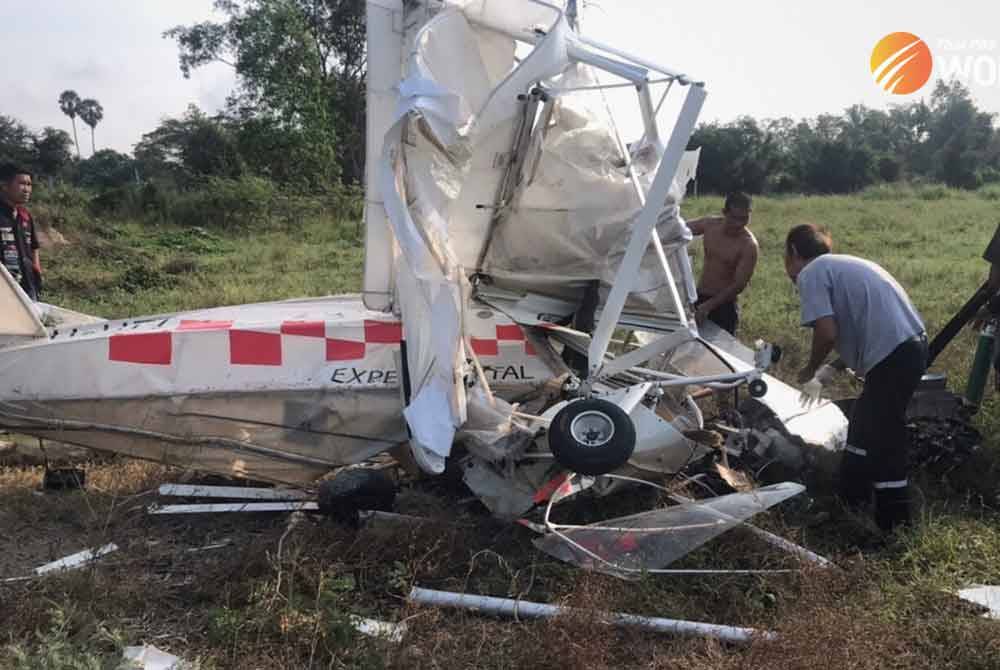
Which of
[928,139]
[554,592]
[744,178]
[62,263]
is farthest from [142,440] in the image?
[928,139]

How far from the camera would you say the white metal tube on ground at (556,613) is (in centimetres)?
303

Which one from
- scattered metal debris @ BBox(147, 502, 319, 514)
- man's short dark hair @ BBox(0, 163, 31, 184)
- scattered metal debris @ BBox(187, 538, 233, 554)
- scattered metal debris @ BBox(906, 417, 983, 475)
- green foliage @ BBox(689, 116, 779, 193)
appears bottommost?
scattered metal debris @ BBox(187, 538, 233, 554)

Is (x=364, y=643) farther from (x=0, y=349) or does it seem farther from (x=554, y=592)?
(x=0, y=349)

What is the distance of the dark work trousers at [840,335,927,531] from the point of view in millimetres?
3828

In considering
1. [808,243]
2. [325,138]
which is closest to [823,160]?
[325,138]

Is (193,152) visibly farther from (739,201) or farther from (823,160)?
(739,201)

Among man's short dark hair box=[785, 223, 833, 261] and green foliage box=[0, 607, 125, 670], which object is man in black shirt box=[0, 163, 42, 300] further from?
man's short dark hair box=[785, 223, 833, 261]

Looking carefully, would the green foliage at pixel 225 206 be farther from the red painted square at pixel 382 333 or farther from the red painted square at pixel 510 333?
the red painted square at pixel 510 333

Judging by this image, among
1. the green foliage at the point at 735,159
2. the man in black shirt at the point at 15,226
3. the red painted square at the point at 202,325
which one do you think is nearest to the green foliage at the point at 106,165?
the green foliage at the point at 735,159

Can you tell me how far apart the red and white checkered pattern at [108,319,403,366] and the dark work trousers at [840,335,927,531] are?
2445 millimetres

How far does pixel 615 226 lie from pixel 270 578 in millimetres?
2565

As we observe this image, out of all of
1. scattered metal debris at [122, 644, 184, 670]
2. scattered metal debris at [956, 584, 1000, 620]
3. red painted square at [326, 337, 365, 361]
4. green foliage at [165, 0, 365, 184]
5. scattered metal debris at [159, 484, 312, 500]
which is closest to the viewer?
Answer: scattered metal debris at [122, 644, 184, 670]

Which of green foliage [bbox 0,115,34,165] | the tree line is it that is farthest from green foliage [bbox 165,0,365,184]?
green foliage [bbox 0,115,34,165]

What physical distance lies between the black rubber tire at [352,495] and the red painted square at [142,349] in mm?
1173
